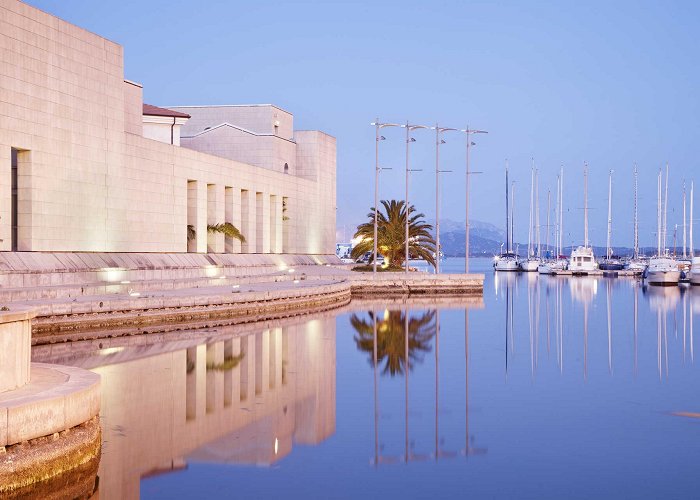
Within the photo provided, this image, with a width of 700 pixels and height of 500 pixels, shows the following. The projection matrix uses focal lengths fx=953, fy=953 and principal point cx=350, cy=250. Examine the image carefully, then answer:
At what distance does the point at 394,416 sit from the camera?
46.5 ft

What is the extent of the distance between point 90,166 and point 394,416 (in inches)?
975

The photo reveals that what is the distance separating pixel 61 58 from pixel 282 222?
98.2 feet

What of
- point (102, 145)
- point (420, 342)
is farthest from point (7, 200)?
point (420, 342)

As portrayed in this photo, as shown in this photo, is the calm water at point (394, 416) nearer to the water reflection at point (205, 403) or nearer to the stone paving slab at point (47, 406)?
the water reflection at point (205, 403)

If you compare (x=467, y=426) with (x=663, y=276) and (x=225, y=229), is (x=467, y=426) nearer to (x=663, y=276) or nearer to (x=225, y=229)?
(x=225, y=229)

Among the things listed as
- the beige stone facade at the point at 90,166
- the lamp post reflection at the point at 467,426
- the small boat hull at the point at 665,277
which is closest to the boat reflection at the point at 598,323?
the lamp post reflection at the point at 467,426

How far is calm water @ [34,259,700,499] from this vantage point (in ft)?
33.5

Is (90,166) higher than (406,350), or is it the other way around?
(90,166)

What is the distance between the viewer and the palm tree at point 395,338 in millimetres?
21422

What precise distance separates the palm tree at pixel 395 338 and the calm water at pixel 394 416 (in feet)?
0.44

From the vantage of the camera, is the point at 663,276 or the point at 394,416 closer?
the point at 394,416

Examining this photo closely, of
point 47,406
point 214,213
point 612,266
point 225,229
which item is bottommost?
point 612,266

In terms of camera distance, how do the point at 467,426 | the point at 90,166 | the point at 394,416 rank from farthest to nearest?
the point at 90,166 → the point at 394,416 → the point at 467,426

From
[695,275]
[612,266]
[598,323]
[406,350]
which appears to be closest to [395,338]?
[406,350]
